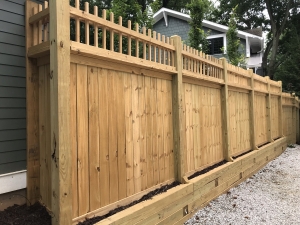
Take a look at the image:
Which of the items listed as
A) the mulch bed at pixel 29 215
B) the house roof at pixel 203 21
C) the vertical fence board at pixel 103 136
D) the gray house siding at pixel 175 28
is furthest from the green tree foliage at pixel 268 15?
the mulch bed at pixel 29 215

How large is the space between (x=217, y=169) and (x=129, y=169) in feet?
6.63

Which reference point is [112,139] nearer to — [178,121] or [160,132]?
[160,132]

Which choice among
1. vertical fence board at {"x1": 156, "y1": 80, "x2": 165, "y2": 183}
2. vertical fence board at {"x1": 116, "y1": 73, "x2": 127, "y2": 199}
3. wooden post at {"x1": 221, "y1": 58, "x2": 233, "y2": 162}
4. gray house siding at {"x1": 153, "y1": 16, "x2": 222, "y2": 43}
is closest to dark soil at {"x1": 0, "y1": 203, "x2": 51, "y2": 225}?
vertical fence board at {"x1": 116, "y1": 73, "x2": 127, "y2": 199}

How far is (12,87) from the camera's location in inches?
97.3

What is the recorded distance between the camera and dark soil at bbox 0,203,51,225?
212 centimetres

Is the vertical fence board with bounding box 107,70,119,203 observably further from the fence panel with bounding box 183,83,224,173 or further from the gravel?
the fence panel with bounding box 183,83,224,173

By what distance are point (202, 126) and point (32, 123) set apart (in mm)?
2519

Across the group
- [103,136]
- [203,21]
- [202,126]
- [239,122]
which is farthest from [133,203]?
[203,21]

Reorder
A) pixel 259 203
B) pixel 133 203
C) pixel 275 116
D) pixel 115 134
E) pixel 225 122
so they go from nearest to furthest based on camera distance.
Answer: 1. pixel 115 134
2. pixel 133 203
3. pixel 259 203
4. pixel 225 122
5. pixel 275 116

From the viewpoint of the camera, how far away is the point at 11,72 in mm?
2455

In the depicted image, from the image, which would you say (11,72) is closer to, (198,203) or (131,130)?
(131,130)

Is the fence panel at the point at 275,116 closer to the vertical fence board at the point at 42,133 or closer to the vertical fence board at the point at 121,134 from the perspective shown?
the vertical fence board at the point at 121,134

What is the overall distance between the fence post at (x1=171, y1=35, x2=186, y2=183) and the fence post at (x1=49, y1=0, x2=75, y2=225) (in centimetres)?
165

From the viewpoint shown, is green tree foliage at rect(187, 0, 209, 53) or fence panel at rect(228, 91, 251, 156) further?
green tree foliage at rect(187, 0, 209, 53)
